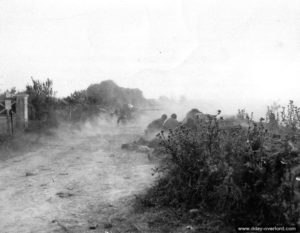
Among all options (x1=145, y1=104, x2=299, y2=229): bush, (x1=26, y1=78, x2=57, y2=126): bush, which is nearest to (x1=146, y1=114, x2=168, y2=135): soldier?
(x1=26, y1=78, x2=57, y2=126): bush

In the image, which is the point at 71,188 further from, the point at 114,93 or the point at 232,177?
the point at 114,93

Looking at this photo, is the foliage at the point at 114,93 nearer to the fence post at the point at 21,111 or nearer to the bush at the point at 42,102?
the bush at the point at 42,102

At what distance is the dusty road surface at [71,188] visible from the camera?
5.45 m

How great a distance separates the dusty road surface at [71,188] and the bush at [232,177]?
3.24 ft

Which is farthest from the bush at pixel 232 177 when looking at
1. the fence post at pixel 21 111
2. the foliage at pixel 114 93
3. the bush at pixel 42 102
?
the foliage at pixel 114 93

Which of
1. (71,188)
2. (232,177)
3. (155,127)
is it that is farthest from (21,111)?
(232,177)

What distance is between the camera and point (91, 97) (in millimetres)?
27531

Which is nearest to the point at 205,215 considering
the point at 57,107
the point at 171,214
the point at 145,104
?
the point at 171,214

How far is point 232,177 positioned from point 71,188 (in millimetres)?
4360

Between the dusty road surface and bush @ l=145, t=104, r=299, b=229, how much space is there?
99 centimetres

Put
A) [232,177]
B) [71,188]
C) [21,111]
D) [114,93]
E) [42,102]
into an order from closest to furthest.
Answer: [232,177]
[71,188]
[21,111]
[42,102]
[114,93]

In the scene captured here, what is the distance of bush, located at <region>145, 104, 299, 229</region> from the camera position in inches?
174

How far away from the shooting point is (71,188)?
775 cm

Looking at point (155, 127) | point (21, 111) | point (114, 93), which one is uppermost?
point (114, 93)
